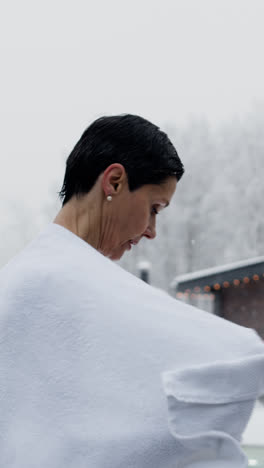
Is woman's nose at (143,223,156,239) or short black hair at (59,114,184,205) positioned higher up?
short black hair at (59,114,184,205)

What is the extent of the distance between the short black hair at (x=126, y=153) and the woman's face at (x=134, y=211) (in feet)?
0.03

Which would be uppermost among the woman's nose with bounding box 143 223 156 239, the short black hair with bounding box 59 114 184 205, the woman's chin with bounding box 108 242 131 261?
the short black hair with bounding box 59 114 184 205

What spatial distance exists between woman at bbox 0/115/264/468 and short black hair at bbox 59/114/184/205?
4.2 inches

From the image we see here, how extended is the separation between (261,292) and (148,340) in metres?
9.68

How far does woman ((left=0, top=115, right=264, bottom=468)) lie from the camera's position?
0.59 m

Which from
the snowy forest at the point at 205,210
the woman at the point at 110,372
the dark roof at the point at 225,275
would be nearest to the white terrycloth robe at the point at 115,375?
the woman at the point at 110,372

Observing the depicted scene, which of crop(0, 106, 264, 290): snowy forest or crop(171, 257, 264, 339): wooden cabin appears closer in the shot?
crop(171, 257, 264, 339): wooden cabin

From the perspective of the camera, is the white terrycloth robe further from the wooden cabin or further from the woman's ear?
the wooden cabin

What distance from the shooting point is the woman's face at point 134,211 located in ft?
2.55

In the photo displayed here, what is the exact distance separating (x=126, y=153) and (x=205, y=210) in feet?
56.3

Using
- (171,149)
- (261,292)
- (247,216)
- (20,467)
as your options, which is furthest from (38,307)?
(247,216)

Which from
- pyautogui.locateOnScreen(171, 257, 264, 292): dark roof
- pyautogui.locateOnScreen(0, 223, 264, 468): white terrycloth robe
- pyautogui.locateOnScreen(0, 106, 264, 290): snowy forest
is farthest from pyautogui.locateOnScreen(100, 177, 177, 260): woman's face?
pyautogui.locateOnScreen(0, 106, 264, 290): snowy forest

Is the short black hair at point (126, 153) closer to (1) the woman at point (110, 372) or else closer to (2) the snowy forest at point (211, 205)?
(1) the woman at point (110, 372)

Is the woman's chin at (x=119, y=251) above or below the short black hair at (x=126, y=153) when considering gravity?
below
